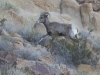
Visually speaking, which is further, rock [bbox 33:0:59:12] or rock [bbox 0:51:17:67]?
rock [bbox 33:0:59:12]

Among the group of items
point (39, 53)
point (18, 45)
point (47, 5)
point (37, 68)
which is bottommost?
point (47, 5)

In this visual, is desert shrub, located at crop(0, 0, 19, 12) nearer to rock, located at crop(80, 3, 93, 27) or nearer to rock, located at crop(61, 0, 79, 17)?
rock, located at crop(61, 0, 79, 17)

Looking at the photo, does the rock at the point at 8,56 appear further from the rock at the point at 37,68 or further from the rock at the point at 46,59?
the rock at the point at 46,59

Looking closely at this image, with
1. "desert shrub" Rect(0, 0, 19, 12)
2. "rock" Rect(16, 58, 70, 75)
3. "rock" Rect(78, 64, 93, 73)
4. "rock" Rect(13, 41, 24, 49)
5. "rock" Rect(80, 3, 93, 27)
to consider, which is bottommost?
"rock" Rect(80, 3, 93, 27)

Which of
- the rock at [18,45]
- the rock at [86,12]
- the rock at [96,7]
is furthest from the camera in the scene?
the rock at [96,7]

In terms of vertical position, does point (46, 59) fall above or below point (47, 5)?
above

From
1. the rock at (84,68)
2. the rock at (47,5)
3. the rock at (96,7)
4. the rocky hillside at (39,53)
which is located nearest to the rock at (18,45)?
the rocky hillside at (39,53)

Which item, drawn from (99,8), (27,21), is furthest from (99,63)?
(99,8)

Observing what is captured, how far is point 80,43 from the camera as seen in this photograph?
1073 centimetres

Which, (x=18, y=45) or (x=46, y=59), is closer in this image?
(x=46, y=59)

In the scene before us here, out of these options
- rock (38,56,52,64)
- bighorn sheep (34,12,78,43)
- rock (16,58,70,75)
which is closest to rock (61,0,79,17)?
bighorn sheep (34,12,78,43)

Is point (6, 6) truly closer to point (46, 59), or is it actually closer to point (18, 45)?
point (18, 45)

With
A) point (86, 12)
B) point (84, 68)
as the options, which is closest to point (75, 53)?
point (84, 68)

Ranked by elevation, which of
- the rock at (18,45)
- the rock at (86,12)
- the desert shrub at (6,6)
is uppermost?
the rock at (18,45)
